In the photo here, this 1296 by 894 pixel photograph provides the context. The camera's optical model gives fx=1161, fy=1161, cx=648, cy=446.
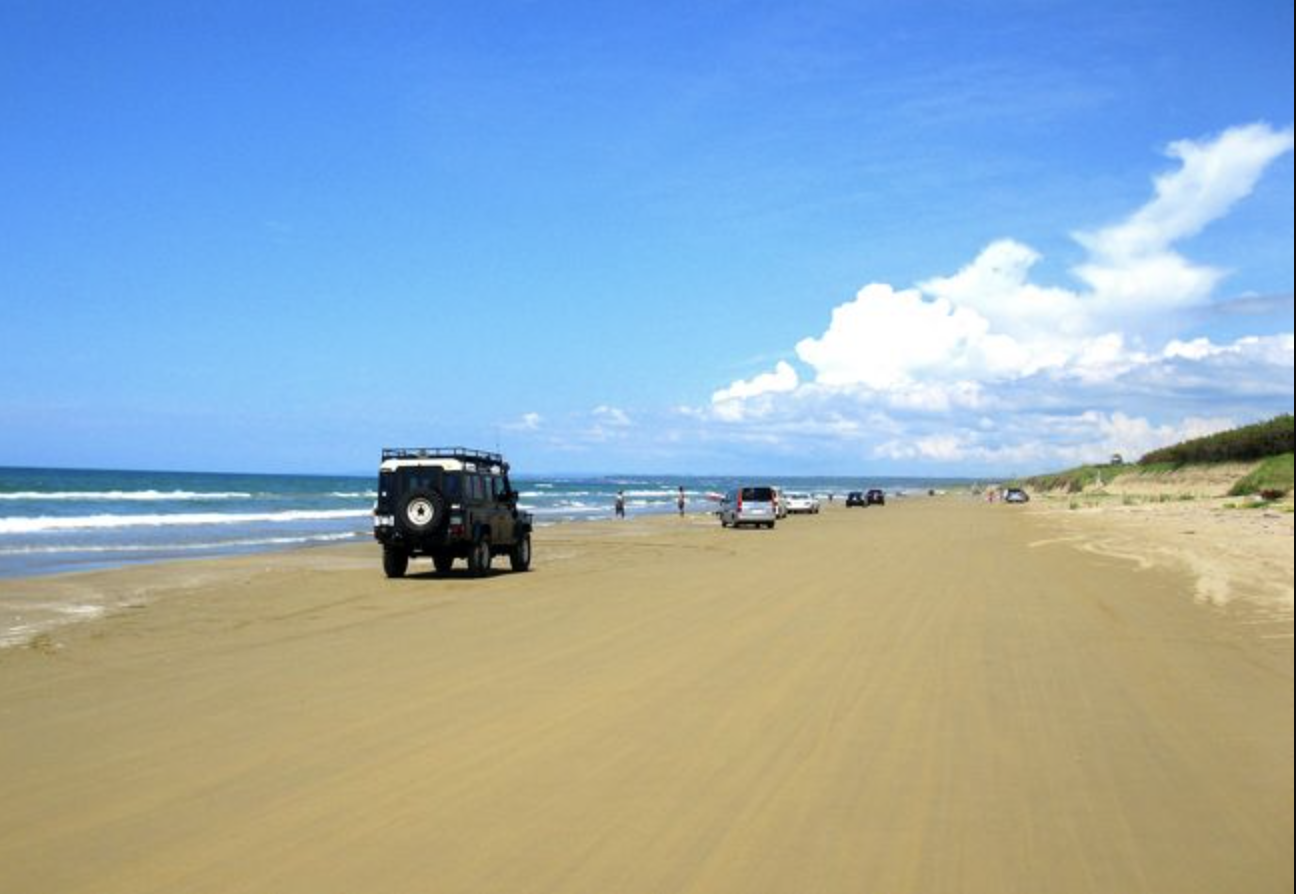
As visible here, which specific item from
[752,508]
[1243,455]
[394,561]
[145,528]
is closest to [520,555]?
[394,561]

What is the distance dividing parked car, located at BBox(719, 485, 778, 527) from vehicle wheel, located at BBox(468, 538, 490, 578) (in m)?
28.5

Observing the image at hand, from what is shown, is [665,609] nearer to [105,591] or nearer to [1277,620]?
[105,591]

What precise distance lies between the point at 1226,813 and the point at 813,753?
9.04ft

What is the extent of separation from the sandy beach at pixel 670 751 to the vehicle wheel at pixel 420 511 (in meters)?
6.84

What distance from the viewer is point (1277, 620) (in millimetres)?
2139

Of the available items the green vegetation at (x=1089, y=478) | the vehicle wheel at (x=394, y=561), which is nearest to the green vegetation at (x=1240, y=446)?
the green vegetation at (x=1089, y=478)

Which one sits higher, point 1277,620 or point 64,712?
point 1277,620

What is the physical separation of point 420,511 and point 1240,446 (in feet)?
210

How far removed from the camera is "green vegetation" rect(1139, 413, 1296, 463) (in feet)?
211

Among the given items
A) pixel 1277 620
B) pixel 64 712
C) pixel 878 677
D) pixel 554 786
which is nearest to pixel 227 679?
pixel 64 712

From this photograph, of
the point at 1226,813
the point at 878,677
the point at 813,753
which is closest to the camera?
the point at 1226,813

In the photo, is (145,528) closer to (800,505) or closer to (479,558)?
(479,558)

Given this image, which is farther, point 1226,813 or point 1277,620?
point 1226,813

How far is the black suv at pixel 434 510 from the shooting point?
24.3 meters
